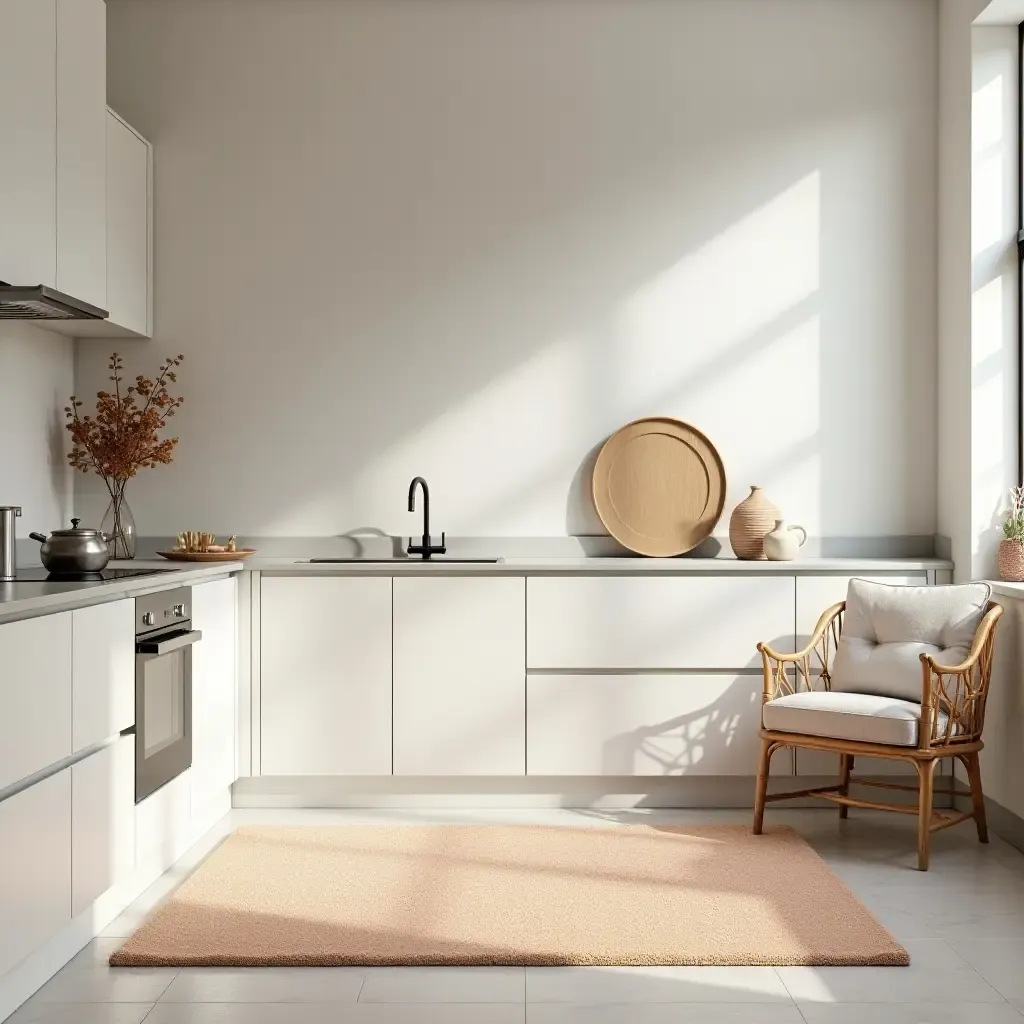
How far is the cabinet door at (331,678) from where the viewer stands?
3930mm

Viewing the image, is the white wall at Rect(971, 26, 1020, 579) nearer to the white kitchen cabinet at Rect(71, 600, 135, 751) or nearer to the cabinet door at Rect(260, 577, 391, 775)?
Result: the cabinet door at Rect(260, 577, 391, 775)

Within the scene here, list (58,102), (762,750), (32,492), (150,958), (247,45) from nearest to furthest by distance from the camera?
1. (150,958)
2. (58,102)
3. (762,750)
4. (32,492)
5. (247,45)

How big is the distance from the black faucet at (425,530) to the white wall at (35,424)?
4.24 ft

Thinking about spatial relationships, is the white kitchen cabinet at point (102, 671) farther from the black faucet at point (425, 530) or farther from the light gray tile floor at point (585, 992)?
the black faucet at point (425, 530)

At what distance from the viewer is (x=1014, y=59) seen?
3918 mm

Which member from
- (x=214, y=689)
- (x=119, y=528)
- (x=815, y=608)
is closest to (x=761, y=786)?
(x=815, y=608)

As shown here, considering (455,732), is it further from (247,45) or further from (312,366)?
(247,45)

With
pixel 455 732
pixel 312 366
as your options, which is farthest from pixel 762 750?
pixel 312 366

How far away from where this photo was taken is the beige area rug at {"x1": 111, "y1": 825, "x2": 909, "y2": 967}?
2.61 metres

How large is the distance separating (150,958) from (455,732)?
1.51 metres

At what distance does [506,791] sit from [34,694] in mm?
2019

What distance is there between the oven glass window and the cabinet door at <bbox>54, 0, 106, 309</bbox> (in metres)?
1.15

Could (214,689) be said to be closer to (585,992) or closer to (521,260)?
(585,992)

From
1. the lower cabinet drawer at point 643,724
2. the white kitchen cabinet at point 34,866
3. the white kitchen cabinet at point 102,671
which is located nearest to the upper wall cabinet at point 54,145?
the white kitchen cabinet at point 102,671
